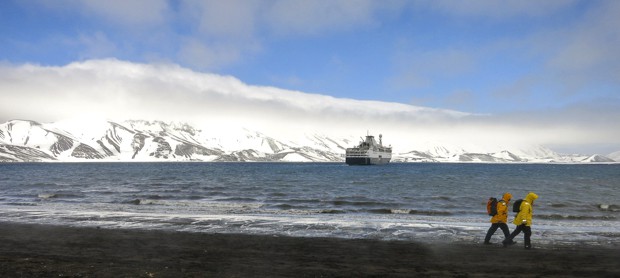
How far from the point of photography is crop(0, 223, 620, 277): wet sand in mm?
12281

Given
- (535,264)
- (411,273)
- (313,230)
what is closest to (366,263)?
(411,273)

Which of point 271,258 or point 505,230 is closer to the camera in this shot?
point 271,258

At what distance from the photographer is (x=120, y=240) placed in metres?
17.8

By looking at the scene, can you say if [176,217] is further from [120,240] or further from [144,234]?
[120,240]

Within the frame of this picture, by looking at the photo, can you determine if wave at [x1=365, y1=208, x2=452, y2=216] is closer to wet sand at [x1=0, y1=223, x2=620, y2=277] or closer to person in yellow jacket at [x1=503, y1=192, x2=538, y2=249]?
wet sand at [x1=0, y1=223, x2=620, y2=277]

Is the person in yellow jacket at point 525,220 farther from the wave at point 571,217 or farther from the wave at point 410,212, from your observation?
the wave at point 410,212

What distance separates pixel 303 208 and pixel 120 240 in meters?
19.2

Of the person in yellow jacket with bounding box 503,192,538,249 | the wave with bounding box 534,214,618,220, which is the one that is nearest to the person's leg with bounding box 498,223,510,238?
the person in yellow jacket with bounding box 503,192,538,249

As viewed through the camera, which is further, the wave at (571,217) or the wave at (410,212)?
the wave at (410,212)

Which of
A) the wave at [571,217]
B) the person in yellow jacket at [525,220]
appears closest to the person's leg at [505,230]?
the person in yellow jacket at [525,220]

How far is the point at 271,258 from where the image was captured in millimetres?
14398

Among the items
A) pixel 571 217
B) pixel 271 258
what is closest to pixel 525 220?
pixel 271 258

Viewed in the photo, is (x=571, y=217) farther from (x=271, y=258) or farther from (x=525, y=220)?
(x=271, y=258)

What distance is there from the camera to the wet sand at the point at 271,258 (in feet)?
40.3
